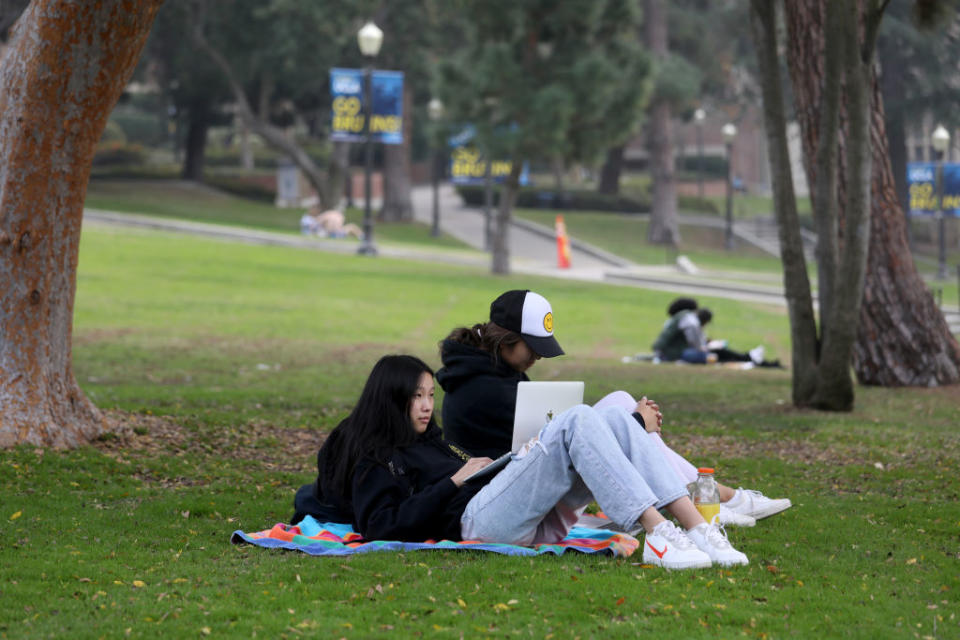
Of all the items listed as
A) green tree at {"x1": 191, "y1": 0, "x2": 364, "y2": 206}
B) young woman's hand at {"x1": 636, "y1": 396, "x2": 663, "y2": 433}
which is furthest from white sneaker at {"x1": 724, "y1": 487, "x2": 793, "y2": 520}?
green tree at {"x1": 191, "y1": 0, "x2": 364, "y2": 206}

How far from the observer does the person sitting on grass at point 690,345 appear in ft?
Result: 53.9

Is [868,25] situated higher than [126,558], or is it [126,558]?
[868,25]

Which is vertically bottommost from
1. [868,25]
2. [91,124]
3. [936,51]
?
[91,124]

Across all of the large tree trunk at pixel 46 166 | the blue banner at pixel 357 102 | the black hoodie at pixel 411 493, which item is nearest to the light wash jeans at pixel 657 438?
the black hoodie at pixel 411 493

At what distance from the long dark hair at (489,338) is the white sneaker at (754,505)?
1459 millimetres

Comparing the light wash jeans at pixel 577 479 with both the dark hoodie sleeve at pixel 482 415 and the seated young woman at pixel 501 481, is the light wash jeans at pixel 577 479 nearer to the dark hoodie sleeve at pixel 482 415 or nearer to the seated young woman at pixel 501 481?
the seated young woman at pixel 501 481

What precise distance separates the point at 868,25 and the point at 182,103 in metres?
44.0

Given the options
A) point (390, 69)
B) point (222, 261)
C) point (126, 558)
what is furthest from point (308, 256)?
point (126, 558)

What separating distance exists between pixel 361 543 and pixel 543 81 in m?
26.1

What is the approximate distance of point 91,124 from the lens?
7715 mm

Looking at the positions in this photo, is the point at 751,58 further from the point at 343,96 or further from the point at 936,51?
the point at 343,96

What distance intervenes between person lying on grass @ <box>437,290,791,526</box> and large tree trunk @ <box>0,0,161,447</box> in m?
3.03

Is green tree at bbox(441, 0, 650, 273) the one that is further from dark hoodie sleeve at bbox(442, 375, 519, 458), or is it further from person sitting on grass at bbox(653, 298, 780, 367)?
dark hoodie sleeve at bbox(442, 375, 519, 458)

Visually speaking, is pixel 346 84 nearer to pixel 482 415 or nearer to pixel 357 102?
pixel 357 102
